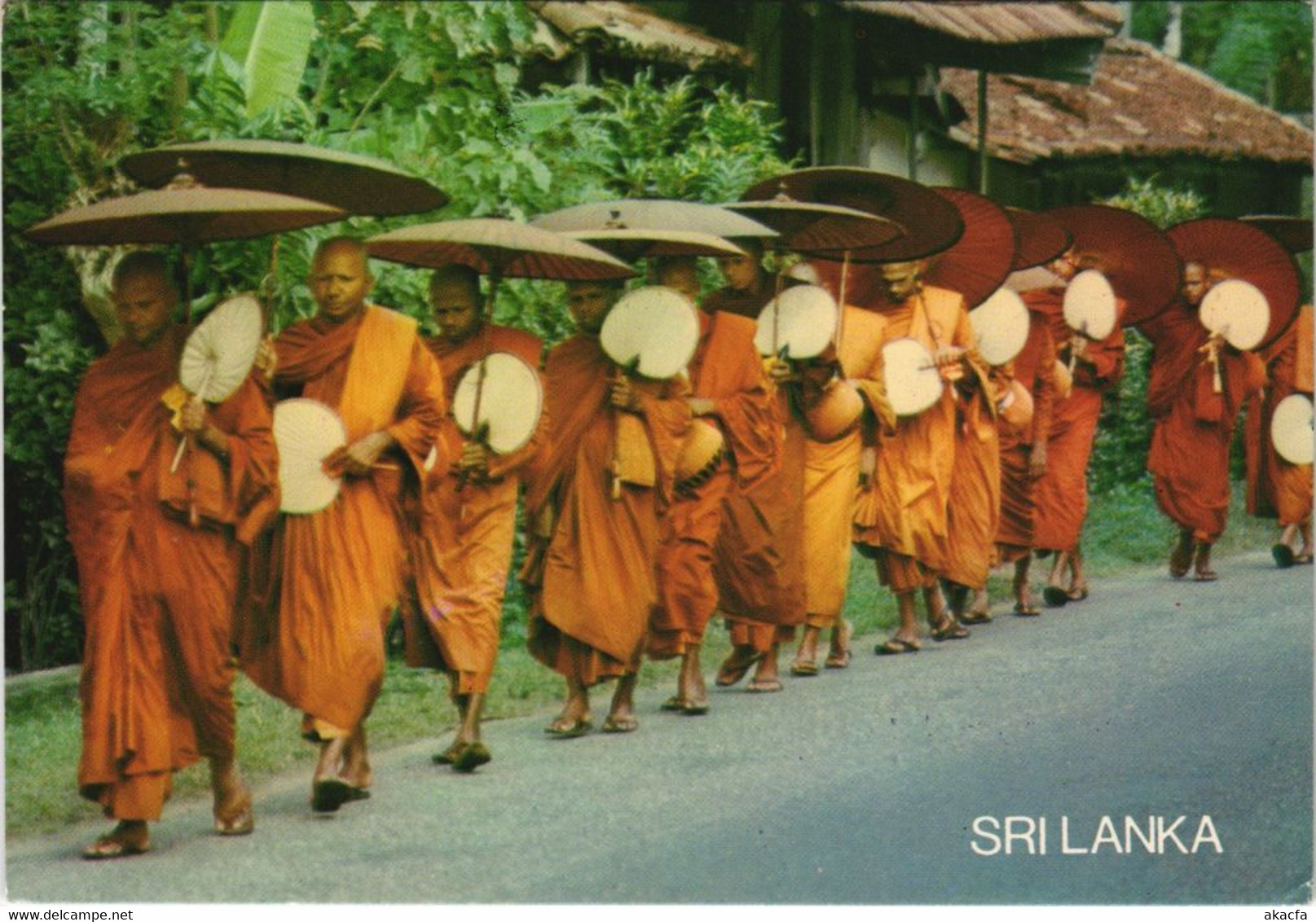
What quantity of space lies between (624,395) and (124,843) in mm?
2744

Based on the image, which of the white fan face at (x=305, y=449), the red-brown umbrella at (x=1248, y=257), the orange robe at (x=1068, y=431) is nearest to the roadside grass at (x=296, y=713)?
the orange robe at (x=1068, y=431)

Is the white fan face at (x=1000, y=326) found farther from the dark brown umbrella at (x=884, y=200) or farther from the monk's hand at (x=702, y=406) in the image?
Result: the monk's hand at (x=702, y=406)

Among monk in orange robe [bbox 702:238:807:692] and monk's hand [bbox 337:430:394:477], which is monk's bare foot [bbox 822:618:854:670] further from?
monk's hand [bbox 337:430:394:477]

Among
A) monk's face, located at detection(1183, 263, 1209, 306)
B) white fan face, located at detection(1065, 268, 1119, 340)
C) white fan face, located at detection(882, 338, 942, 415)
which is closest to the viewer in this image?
white fan face, located at detection(882, 338, 942, 415)

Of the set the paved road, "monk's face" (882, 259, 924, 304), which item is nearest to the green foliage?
"monk's face" (882, 259, 924, 304)

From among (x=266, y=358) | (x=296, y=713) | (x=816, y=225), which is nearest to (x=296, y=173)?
(x=266, y=358)

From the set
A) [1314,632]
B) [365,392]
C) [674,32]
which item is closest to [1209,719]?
[1314,632]

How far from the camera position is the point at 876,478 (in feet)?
34.3

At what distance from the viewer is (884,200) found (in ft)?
31.7

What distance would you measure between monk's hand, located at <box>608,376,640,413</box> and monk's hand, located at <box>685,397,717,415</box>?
0.52 meters

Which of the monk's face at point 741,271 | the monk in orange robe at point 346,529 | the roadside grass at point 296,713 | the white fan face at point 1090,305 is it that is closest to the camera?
the monk in orange robe at point 346,529

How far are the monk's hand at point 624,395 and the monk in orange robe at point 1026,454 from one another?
3576 mm

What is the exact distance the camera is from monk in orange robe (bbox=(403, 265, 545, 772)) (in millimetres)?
7855

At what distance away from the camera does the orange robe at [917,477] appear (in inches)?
408
